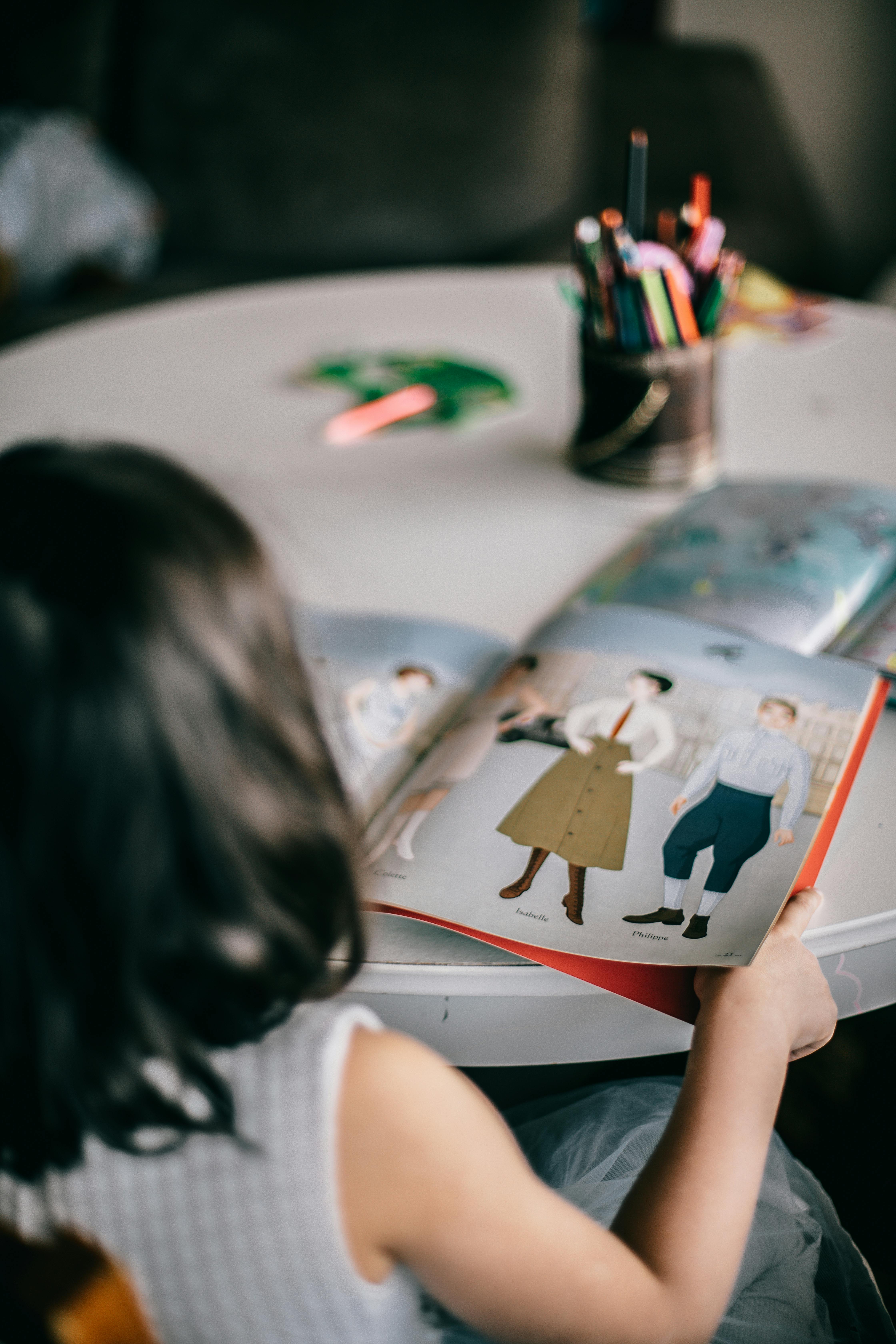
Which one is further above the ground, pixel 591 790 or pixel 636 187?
pixel 636 187

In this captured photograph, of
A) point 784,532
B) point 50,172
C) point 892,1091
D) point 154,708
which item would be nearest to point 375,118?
point 50,172

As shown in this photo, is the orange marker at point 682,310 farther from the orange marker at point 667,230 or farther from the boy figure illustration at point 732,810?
the boy figure illustration at point 732,810

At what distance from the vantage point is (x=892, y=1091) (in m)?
0.94

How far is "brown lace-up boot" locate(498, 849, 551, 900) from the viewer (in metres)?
0.45

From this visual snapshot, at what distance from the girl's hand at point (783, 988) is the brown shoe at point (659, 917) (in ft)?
0.09

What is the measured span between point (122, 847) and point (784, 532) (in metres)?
0.51

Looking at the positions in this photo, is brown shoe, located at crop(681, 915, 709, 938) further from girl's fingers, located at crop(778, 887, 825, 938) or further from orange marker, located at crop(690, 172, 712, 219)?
orange marker, located at crop(690, 172, 712, 219)

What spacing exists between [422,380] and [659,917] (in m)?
0.70

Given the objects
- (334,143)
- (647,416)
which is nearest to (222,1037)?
(647,416)

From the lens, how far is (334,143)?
6.77ft

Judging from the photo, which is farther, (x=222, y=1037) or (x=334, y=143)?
(x=334, y=143)

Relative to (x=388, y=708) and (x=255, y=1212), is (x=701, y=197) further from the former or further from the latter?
(x=255, y=1212)

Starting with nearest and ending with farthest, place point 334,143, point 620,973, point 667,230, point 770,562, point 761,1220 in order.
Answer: point 620,973
point 761,1220
point 770,562
point 667,230
point 334,143

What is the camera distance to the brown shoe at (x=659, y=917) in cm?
43
